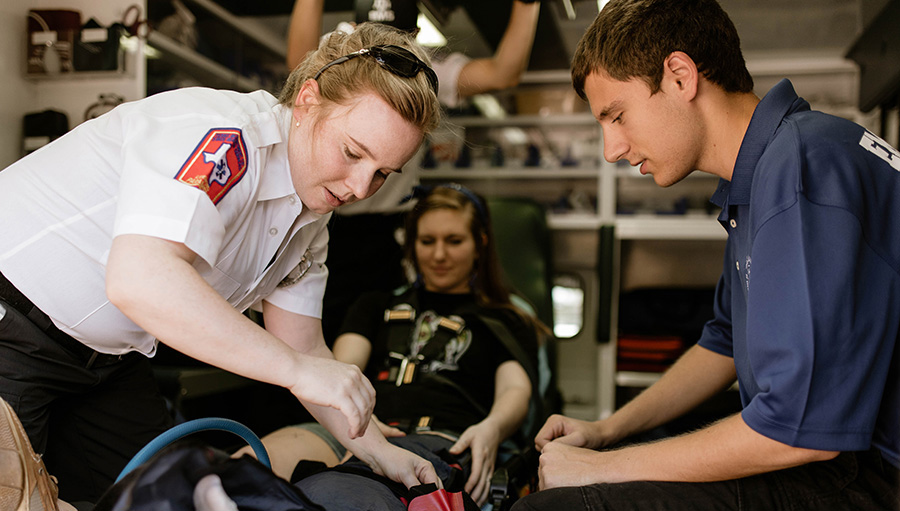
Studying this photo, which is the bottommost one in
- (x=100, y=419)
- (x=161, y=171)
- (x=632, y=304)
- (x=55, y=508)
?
(x=632, y=304)

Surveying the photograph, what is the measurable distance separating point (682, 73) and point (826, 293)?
493 mm

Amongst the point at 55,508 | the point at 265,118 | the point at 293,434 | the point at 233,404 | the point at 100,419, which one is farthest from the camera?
the point at 233,404

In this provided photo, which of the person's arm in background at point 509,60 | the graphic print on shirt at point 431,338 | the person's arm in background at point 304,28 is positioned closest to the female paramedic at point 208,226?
the graphic print on shirt at point 431,338

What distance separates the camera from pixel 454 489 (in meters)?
1.51

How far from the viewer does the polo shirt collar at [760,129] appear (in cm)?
115

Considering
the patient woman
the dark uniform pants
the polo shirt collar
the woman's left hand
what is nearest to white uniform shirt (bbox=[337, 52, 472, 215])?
the patient woman

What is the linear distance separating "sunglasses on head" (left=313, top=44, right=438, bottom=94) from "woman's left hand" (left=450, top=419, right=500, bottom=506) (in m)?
0.97

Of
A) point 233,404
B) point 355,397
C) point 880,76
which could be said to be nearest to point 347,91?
point 355,397

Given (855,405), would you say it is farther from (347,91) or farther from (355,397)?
(347,91)

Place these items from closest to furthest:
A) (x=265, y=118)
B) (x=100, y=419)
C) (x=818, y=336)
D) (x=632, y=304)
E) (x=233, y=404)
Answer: (x=818, y=336) < (x=265, y=118) < (x=100, y=419) < (x=233, y=404) < (x=632, y=304)

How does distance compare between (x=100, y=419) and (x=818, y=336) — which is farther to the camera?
(x=100, y=419)

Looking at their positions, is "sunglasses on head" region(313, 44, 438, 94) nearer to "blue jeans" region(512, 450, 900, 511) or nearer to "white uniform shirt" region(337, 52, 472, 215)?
"blue jeans" region(512, 450, 900, 511)

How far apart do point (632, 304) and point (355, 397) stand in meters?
2.43

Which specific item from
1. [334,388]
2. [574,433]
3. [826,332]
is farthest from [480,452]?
[826,332]
